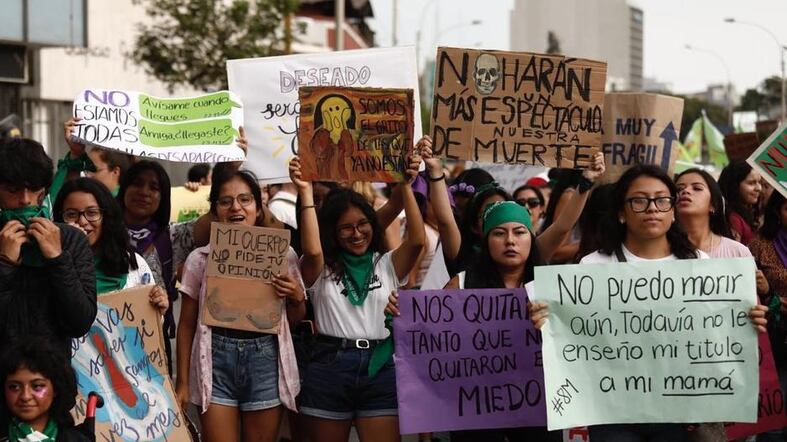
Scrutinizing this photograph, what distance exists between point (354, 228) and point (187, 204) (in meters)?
3.48

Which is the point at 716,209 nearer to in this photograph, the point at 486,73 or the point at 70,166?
the point at 486,73

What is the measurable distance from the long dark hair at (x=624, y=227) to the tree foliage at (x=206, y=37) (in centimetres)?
2594

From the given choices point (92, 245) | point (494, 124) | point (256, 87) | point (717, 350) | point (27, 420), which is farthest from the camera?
point (256, 87)

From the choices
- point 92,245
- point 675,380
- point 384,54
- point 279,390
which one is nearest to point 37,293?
point 92,245

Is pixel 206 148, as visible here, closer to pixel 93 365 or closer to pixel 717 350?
pixel 93 365

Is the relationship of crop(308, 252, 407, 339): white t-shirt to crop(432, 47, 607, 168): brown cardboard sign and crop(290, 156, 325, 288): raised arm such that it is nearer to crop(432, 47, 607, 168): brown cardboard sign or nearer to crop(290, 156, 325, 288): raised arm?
crop(290, 156, 325, 288): raised arm

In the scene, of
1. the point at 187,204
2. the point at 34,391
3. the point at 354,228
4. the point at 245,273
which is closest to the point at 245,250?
the point at 245,273

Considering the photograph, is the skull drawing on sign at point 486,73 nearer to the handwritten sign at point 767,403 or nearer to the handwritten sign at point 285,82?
the handwritten sign at point 285,82

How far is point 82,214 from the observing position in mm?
5375

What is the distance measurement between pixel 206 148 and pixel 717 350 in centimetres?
287

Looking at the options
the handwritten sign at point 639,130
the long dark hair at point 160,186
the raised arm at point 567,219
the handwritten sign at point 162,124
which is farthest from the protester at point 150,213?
the handwritten sign at point 639,130

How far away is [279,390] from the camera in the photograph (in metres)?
A: 5.62

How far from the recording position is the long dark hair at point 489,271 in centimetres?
534

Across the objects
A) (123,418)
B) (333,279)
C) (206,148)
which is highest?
(206,148)
